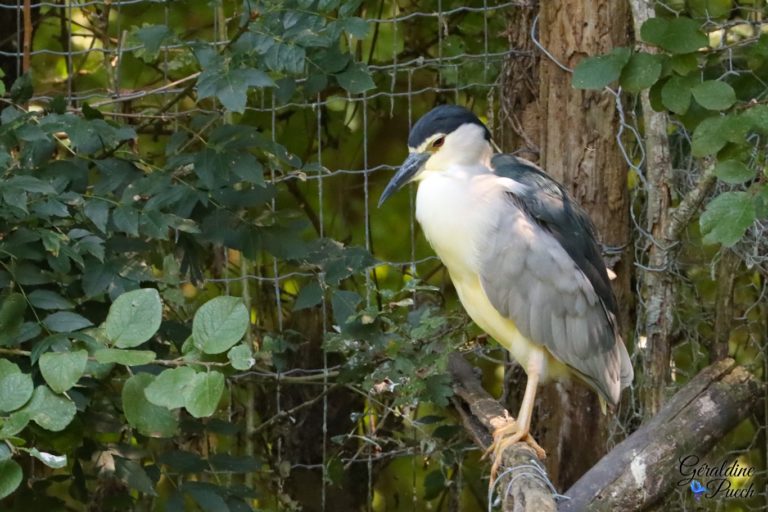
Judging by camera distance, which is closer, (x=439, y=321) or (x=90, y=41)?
(x=439, y=321)

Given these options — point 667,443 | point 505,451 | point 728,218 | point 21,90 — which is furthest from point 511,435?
point 21,90

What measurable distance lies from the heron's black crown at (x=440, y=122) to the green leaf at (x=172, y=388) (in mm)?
1246

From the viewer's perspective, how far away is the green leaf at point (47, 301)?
7.84 feet

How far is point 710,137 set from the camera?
222 cm

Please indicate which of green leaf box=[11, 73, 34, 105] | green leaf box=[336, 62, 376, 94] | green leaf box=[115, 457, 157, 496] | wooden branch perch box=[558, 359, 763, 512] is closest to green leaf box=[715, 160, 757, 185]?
wooden branch perch box=[558, 359, 763, 512]

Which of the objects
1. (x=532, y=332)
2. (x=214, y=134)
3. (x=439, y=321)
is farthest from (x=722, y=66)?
(x=214, y=134)

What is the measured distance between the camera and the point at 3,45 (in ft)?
12.8

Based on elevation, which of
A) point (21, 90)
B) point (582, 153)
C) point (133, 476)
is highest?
point (21, 90)

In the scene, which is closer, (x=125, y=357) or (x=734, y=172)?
(x=125, y=357)

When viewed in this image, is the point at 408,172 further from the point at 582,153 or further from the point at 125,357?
the point at 125,357

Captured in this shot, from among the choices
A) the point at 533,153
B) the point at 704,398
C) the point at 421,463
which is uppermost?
the point at 533,153

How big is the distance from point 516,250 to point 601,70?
1.89ft

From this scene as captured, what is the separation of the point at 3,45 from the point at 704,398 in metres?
2.60

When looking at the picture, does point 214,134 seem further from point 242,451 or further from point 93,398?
point 242,451
